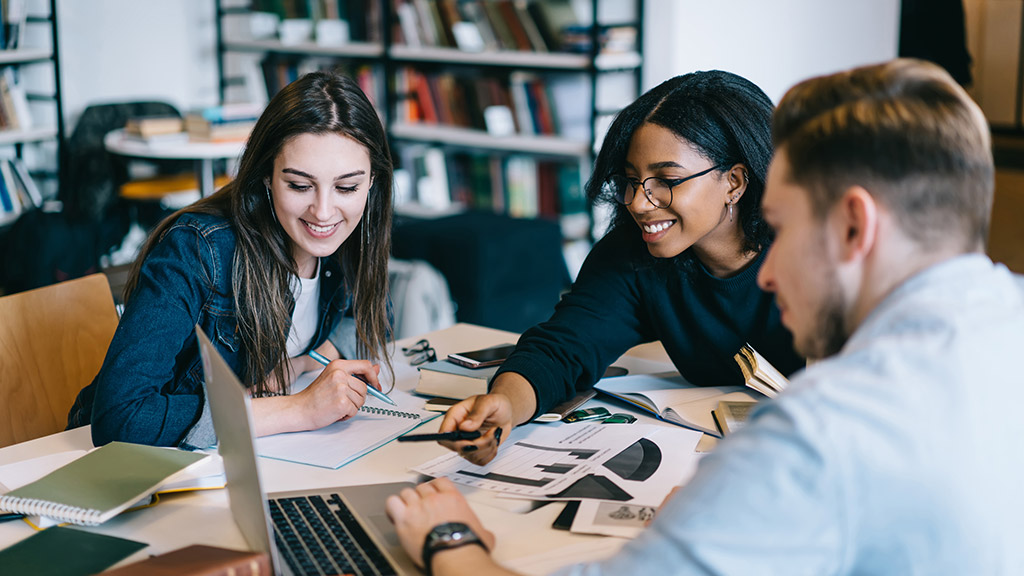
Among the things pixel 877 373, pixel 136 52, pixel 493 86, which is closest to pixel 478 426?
pixel 877 373

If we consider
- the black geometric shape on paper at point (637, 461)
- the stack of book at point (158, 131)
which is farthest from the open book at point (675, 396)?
the stack of book at point (158, 131)

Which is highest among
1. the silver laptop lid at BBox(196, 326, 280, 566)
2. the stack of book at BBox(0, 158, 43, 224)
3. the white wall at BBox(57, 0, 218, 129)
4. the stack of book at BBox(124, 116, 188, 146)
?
the white wall at BBox(57, 0, 218, 129)

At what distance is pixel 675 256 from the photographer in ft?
5.66

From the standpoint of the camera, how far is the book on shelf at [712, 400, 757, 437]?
144cm

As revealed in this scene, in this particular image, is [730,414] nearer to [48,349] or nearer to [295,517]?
[295,517]

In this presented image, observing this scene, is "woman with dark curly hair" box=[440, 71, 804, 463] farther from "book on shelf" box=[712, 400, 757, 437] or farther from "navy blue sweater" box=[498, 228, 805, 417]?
"book on shelf" box=[712, 400, 757, 437]

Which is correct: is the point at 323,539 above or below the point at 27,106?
below

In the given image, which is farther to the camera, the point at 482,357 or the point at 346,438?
the point at 482,357

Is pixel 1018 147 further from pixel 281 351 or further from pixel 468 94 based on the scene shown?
pixel 281 351

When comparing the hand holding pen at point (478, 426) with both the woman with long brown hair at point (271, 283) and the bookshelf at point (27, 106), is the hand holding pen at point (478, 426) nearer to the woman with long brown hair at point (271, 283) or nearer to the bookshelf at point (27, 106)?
the woman with long brown hair at point (271, 283)

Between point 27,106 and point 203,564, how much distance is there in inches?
176

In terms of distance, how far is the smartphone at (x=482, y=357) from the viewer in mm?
1726

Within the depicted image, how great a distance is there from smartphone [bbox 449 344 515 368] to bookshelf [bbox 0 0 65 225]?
330 cm

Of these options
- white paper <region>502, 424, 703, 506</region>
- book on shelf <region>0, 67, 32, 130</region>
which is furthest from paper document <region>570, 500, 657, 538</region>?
book on shelf <region>0, 67, 32, 130</region>
